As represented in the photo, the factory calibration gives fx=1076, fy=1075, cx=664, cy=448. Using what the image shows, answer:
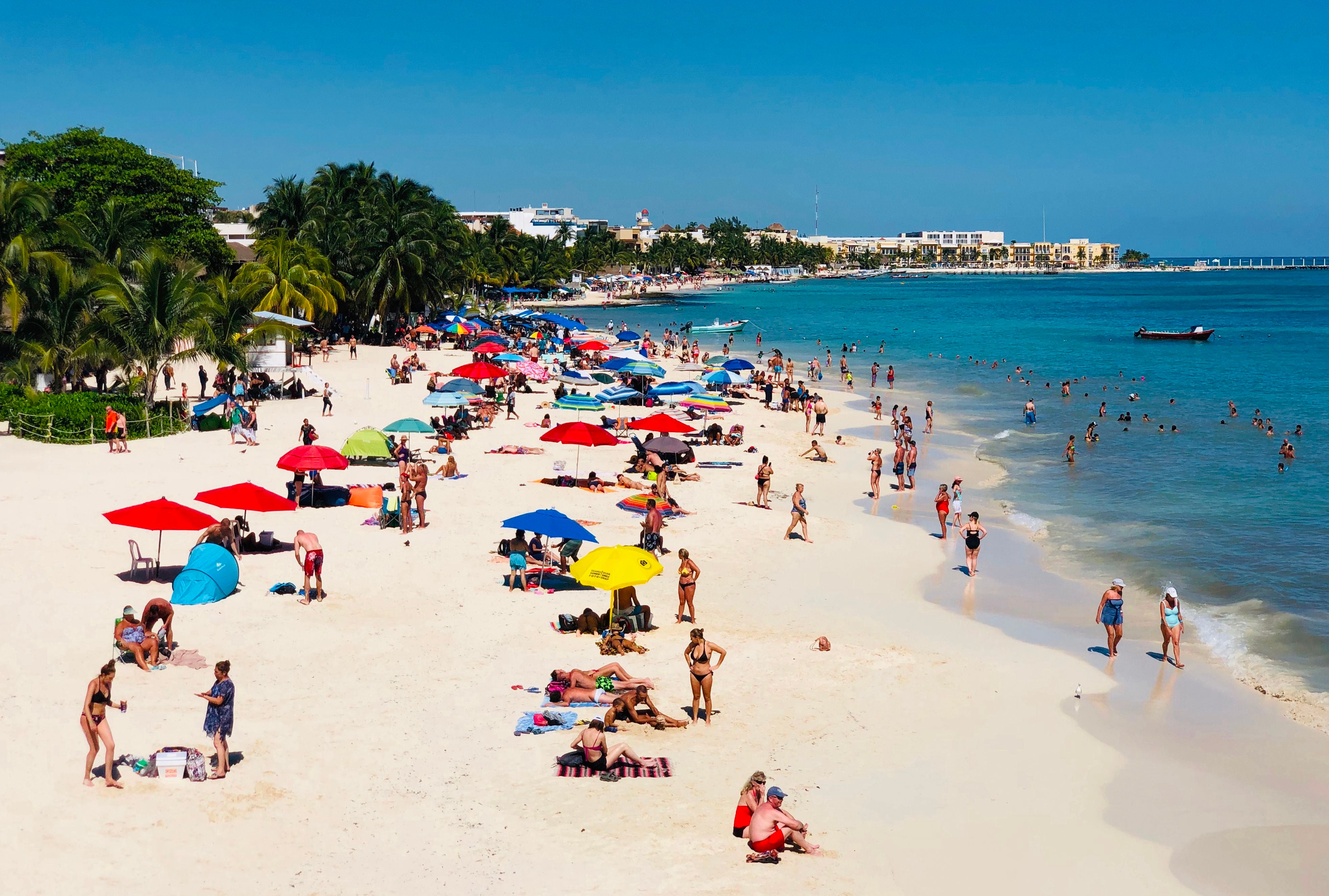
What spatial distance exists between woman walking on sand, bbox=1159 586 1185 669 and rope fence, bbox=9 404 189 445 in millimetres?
21954

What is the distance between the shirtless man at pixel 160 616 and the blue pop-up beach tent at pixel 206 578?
1697 millimetres

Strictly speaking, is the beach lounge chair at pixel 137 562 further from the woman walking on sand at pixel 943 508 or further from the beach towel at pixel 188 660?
the woman walking on sand at pixel 943 508

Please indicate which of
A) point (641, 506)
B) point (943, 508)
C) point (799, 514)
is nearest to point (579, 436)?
point (641, 506)

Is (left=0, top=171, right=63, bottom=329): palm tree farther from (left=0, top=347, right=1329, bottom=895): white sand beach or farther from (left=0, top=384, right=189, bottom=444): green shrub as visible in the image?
(left=0, top=347, right=1329, bottom=895): white sand beach

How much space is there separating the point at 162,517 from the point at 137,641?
9.06ft

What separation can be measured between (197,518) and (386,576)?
2896 mm

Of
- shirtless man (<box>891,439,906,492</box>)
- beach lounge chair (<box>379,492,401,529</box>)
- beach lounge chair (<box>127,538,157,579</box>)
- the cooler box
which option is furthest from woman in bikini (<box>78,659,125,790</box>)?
shirtless man (<box>891,439,906,492</box>)

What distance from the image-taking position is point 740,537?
19.8 meters

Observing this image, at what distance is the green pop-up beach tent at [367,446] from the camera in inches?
877

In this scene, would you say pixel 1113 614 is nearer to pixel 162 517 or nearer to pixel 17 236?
pixel 162 517

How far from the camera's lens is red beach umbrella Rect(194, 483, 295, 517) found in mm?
15508

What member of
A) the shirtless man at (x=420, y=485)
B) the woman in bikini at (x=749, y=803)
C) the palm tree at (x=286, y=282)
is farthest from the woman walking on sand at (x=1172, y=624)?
the palm tree at (x=286, y=282)

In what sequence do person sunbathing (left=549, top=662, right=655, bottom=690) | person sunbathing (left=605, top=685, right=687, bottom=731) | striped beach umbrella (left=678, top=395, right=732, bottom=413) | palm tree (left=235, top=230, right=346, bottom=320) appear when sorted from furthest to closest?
→ 1. palm tree (left=235, top=230, right=346, bottom=320)
2. striped beach umbrella (left=678, top=395, right=732, bottom=413)
3. person sunbathing (left=549, top=662, right=655, bottom=690)
4. person sunbathing (left=605, top=685, right=687, bottom=731)

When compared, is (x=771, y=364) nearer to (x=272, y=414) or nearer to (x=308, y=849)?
(x=272, y=414)
